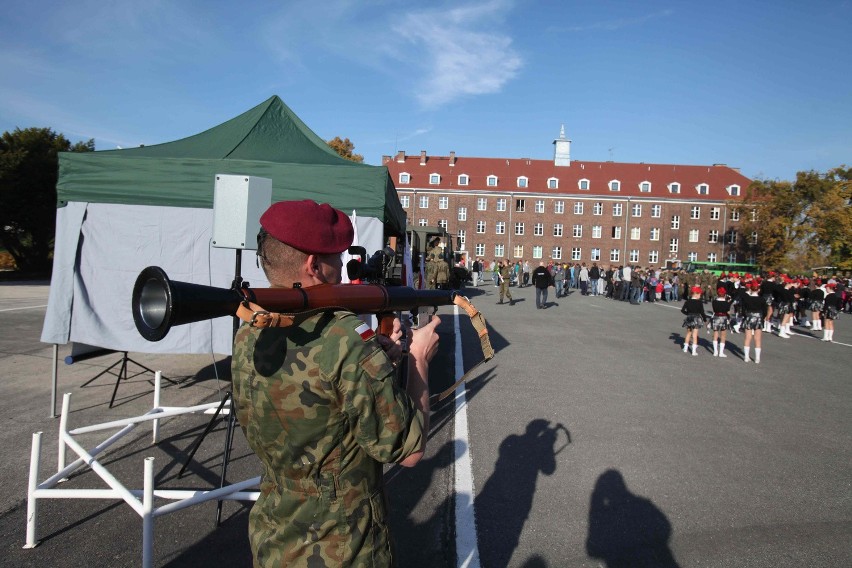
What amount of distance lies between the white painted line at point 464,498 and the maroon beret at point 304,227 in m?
2.49

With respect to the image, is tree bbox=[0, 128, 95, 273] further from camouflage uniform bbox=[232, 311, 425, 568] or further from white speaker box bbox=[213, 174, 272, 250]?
camouflage uniform bbox=[232, 311, 425, 568]

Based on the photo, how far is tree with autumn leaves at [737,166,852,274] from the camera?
44.1m

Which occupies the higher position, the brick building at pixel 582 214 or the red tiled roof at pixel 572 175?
the red tiled roof at pixel 572 175

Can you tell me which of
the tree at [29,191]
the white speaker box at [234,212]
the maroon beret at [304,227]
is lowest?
the maroon beret at [304,227]

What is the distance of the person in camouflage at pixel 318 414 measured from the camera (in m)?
1.55

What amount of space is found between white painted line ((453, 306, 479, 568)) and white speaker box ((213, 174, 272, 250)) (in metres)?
2.51

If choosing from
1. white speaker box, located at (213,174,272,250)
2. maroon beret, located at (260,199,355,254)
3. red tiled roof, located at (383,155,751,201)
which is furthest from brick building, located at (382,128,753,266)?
maroon beret, located at (260,199,355,254)

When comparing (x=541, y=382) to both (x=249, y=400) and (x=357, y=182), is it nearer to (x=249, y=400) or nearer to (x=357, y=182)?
(x=357, y=182)

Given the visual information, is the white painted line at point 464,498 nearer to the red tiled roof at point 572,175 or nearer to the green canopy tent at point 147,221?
the green canopy tent at point 147,221

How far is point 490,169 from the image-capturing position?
68.9m

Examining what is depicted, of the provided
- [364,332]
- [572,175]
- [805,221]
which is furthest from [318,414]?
[572,175]

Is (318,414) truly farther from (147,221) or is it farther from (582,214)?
(582,214)

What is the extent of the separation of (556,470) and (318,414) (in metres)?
3.85

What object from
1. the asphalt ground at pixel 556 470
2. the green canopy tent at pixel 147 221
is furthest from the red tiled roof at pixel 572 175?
the green canopy tent at pixel 147 221
